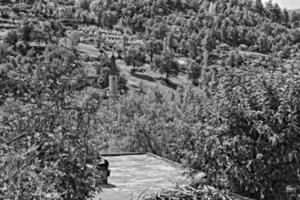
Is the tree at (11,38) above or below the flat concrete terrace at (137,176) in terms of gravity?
below

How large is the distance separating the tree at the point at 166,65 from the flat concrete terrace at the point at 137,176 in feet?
263

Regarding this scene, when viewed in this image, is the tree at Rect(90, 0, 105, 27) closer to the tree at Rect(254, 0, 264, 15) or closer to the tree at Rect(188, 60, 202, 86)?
the tree at Rect(188, 60, 202, 86)

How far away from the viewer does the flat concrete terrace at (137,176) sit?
7.23 m

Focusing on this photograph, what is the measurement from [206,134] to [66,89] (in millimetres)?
2362

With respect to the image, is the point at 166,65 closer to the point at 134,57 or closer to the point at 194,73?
the point at 134,57

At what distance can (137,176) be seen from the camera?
903 centimetres

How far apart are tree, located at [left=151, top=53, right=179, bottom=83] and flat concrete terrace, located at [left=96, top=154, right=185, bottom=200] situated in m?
80.3

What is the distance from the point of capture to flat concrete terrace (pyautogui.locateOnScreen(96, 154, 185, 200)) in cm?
723

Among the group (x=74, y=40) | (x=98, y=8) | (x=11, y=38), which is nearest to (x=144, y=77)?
(x=74, y=40)

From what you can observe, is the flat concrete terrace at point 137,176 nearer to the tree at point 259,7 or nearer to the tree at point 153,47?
the tree at point 153,47

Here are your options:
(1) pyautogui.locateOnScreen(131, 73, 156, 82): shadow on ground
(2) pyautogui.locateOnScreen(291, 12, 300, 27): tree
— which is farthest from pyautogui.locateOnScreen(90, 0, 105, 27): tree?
(2) pyautogui.locateOnScreen(291, 12, 300, 27): tree

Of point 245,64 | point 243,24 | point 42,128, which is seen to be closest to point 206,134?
point 245,64

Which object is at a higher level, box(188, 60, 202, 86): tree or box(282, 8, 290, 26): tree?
box(282, 8, 290, 26): tree

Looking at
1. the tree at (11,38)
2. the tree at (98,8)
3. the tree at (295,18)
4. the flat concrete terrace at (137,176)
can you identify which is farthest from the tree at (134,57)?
the tree at (295,18)
